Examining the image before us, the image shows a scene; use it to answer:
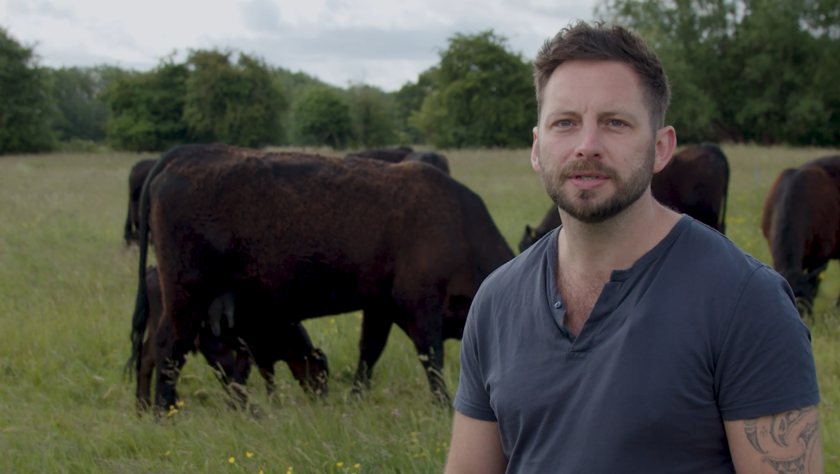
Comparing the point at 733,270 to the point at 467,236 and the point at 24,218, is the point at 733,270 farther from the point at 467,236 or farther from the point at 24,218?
the point at 24,218

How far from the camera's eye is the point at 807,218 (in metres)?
10.1

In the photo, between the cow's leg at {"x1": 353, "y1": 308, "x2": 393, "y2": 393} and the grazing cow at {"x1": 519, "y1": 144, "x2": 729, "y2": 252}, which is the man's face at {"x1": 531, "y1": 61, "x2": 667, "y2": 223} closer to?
the cow's leg at {"x1": 353, "y1": 308, "x2": 393, "y2": 393}

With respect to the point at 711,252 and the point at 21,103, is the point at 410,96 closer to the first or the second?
the point at 21,103

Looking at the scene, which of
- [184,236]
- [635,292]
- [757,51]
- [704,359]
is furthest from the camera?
[757,51]

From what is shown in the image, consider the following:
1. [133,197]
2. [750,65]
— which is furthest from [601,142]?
[750,65]

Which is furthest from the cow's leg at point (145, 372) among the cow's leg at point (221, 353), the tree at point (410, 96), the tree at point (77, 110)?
the tree at point (410, 96)

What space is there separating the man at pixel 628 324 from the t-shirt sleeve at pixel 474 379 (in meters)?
0.05

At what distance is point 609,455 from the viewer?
2061mm

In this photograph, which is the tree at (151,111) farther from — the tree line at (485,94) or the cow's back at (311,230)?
the cow's back at (311,230)

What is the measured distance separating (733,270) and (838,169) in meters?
9.90

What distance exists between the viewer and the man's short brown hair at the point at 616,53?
2143 millimetres

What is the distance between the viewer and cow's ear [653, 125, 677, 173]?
2.24 m

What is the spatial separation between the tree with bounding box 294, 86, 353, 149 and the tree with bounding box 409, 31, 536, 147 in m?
7.41

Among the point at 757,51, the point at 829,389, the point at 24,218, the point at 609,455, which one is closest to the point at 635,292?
the point at 609,455
